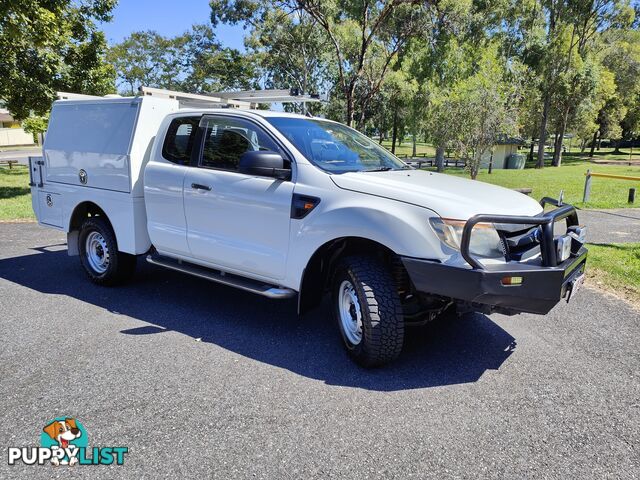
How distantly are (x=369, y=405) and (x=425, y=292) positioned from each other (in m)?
0.86

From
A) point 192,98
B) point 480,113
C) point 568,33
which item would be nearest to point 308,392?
point 192,98

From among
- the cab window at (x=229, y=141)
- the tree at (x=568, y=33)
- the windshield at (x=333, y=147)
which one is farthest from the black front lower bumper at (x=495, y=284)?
the tree at (x=568, y=33)

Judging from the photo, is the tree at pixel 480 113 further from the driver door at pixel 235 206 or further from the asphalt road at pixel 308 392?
the driver door at pixel 235 206

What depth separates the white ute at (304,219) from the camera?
3.28 m

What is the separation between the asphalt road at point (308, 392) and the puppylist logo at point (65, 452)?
0.05 metres

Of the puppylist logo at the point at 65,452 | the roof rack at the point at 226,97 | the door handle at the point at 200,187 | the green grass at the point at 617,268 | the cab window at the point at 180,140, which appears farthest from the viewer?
the green grass at the point at 617,268

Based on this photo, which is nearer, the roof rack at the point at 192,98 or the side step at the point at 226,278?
the side step at the point at 226,278

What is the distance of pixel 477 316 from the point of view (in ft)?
16.2

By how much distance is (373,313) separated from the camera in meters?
3.51

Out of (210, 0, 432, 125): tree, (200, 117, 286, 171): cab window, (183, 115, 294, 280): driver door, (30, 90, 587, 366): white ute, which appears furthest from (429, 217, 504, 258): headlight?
(210, 0, 432, 125): tree

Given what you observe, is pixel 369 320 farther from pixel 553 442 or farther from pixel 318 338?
pixel 553 442

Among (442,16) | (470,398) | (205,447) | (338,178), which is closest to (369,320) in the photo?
(470,398)

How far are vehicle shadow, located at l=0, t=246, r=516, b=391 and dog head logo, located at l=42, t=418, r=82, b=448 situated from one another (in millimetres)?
1356

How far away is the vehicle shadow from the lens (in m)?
3.69
